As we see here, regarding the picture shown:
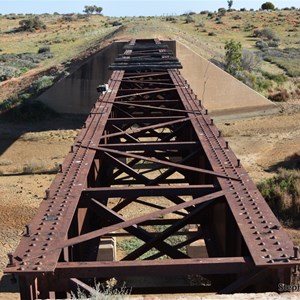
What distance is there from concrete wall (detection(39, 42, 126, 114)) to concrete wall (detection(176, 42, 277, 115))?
389 cm

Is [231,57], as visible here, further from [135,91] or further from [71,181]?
[71,181]

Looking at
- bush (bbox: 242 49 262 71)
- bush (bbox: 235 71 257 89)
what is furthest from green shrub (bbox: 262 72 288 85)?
bush (bbox: 235 71 257 89)

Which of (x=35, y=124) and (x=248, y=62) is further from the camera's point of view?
(x=248, y=62)

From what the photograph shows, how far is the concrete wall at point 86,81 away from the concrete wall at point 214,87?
3.89m

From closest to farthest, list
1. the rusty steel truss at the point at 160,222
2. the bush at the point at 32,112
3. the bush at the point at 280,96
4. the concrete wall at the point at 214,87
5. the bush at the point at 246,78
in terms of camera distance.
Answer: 1. the rusty steel truss at the point at 160,222
2. the concrete wall at the point at 214,87
3. the bush at the point at 32,112
4. the bush at the point at 280,96
5. the bush at the point at 246,78

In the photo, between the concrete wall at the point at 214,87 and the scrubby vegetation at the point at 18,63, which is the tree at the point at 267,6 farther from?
the concrete wall at the point at 214,87

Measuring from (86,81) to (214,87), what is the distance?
714 cm

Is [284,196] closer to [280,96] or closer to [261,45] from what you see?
[280,96]

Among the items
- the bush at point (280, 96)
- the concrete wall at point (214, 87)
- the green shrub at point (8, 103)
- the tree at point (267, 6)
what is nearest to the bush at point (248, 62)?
the bush at point (280, 96)

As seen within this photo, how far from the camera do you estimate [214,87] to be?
2853 centimetres

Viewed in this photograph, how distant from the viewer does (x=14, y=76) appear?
143 feet

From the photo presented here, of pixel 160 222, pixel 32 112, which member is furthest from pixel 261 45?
pixel 160 222

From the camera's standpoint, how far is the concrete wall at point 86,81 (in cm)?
2916

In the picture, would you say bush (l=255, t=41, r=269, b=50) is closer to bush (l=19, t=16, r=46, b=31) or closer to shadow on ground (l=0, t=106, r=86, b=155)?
shadow on ground (l=0, t=106, r=86, b=155)
